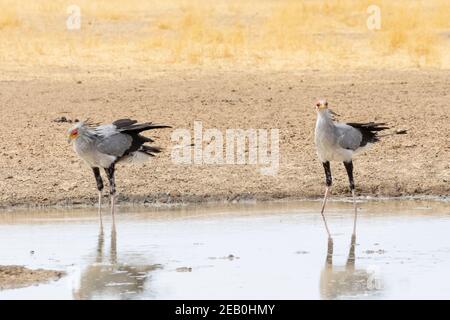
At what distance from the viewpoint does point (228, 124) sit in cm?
1477

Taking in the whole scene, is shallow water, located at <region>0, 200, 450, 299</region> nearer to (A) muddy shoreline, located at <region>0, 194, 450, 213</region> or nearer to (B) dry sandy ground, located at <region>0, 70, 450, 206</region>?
(A) muddy shoreline, located at <region>0, 194, 450, 213</region>

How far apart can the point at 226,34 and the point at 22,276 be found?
43.4 ft

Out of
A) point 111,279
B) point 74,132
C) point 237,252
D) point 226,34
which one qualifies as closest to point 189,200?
point 74,132

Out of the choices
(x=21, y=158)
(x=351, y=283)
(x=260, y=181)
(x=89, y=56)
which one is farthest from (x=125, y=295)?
(x=89, y=56)

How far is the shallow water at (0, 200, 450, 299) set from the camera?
A: 8.07 m

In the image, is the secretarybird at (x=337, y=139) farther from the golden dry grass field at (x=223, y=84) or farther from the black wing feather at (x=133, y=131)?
the black wing feather at (x=133, y=131)

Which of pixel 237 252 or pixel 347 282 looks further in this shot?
pixel 237 252

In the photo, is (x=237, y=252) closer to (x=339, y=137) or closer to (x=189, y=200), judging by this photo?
(x=339, y=137)

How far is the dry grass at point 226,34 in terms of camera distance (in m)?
19.4

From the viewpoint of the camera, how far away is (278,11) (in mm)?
24422

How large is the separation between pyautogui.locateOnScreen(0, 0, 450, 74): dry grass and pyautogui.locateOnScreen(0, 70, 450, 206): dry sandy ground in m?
1.24

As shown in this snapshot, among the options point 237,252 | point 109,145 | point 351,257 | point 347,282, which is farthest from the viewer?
point 109,145

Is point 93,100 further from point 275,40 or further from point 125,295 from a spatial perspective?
point 125,295

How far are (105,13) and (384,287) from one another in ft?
53.9
